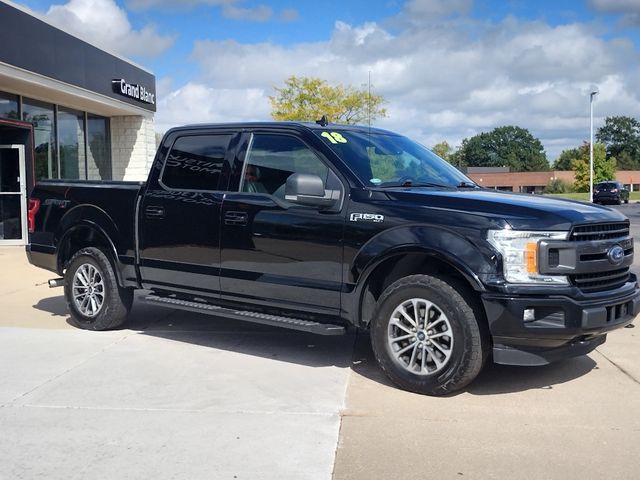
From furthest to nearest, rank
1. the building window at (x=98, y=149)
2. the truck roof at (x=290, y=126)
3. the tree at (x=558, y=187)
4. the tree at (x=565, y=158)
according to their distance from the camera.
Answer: the tree at (x=565, y=158) → the tree at (x=558, y=187) → the building window at (x=98, y=149) → the truck roof at (x=290, y=126)

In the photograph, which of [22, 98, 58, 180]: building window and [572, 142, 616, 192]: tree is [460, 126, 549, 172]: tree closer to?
[572, 142, 616, 192]: tree

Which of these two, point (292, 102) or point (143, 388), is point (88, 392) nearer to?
point (143, 388)

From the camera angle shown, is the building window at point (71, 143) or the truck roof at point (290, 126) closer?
the truck roof at point (290, 126)

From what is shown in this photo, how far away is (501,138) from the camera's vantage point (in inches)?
5763

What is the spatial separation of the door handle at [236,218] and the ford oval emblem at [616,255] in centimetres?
296

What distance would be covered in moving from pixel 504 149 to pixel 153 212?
479ft

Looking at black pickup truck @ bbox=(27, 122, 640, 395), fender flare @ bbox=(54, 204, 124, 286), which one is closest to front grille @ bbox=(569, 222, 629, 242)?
black pickup truck @ bbox=(27, 122, 640, 395)

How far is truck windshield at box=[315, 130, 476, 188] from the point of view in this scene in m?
5.65

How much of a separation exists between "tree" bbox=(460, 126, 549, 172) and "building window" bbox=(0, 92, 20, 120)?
5250 inches

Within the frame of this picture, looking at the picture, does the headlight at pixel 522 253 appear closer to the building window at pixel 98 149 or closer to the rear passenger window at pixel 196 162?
the rear passenger window at pixel 196 162

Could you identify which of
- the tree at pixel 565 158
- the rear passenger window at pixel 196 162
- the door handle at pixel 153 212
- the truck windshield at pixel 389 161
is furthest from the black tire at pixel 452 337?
the tree at pixel 565 158

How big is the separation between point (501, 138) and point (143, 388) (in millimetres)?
148873

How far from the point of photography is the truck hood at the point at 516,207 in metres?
4.66

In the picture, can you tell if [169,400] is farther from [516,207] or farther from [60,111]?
[60,111]
